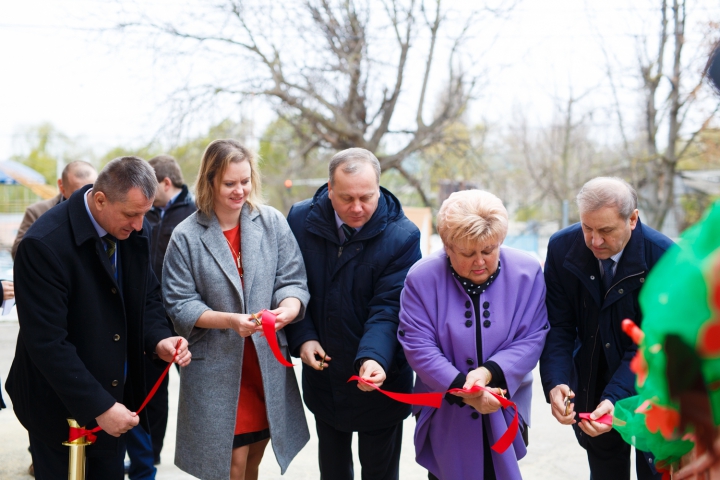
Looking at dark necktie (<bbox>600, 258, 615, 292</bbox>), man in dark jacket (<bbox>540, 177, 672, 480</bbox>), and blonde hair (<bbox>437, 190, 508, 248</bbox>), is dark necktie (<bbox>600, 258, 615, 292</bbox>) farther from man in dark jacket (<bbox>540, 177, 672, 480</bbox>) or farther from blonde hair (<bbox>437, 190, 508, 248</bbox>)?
blonde hair (<bbox>437, 190, 508, 248</bbox>)

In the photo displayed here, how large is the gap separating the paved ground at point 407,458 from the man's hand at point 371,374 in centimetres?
168

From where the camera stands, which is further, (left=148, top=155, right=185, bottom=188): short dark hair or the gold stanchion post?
(left=148, top=155, right=185, bottom=188): short dark hair

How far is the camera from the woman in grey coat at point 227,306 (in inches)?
105

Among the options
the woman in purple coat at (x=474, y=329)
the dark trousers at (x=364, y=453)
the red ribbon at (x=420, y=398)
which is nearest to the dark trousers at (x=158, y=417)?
the dark trousers at (x=364, y=453)

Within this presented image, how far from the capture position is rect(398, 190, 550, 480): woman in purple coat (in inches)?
91.7

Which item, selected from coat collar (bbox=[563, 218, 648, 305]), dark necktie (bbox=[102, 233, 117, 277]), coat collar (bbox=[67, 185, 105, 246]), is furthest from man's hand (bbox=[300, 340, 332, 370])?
coat collar (bbox=[563, 218, 648, 305])

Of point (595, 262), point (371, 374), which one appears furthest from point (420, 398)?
point (595, 262)

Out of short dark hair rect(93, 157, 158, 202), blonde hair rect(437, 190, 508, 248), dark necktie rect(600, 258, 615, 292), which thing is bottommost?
dark necktie rect(600, 258, 615, 292)

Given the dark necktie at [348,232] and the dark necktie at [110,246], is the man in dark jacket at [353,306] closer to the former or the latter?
the dark necktie at [348,232]

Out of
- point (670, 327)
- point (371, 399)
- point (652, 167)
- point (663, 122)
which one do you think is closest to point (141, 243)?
point (371, 399)

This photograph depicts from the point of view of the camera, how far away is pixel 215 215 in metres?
2.76

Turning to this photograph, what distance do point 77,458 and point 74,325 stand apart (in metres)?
0.49

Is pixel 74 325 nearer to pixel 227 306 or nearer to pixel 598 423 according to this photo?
pixel 227 306

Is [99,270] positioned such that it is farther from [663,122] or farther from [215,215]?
[663,122]
